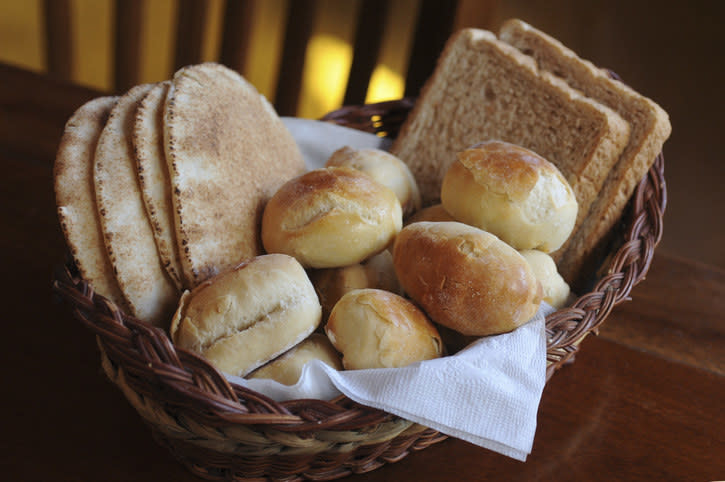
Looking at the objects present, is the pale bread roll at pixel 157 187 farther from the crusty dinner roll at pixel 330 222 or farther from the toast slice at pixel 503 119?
the toast slice at pixel 503 119

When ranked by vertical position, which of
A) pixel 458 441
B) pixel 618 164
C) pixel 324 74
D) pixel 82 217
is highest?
pixel 618 164

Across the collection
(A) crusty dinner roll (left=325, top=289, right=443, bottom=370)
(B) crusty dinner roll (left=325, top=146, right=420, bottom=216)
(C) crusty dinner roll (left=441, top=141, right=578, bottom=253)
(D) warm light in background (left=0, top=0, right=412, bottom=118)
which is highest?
(C) crusty dinner roll (left=441, top=141, right=578, bottom=253)

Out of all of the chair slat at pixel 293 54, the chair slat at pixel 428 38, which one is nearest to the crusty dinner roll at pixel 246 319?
the chair slat at pixel 428 38

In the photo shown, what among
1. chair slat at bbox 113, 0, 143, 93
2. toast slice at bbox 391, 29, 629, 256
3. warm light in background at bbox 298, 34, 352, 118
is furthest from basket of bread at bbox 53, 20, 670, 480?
warm light in background at bbox 298, 34, 352, 118

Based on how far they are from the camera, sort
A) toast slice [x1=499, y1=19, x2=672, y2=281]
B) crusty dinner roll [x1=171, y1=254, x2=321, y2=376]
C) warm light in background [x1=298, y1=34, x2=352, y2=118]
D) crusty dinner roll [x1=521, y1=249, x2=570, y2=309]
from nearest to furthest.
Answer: crusty dinner roll [x1=171, y1=254, x2=321, y2=376]
crusty dinner roll [x1=521, y1=249, x2=570, y2=309]
toast slice [x1=499, y1=19, x2=672, y2=281]
warm light in background [x1=298, y1=34, x2=352, y2=118]

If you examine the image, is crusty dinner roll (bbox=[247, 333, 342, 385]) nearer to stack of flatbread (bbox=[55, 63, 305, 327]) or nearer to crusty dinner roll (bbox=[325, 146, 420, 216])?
stack of flatbread (bbox=[55, 63, 305, 327])

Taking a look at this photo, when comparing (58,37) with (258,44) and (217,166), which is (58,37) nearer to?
(258,44)

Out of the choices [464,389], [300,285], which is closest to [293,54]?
[300,285]

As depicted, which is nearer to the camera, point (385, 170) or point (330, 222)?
point (330, 222)
